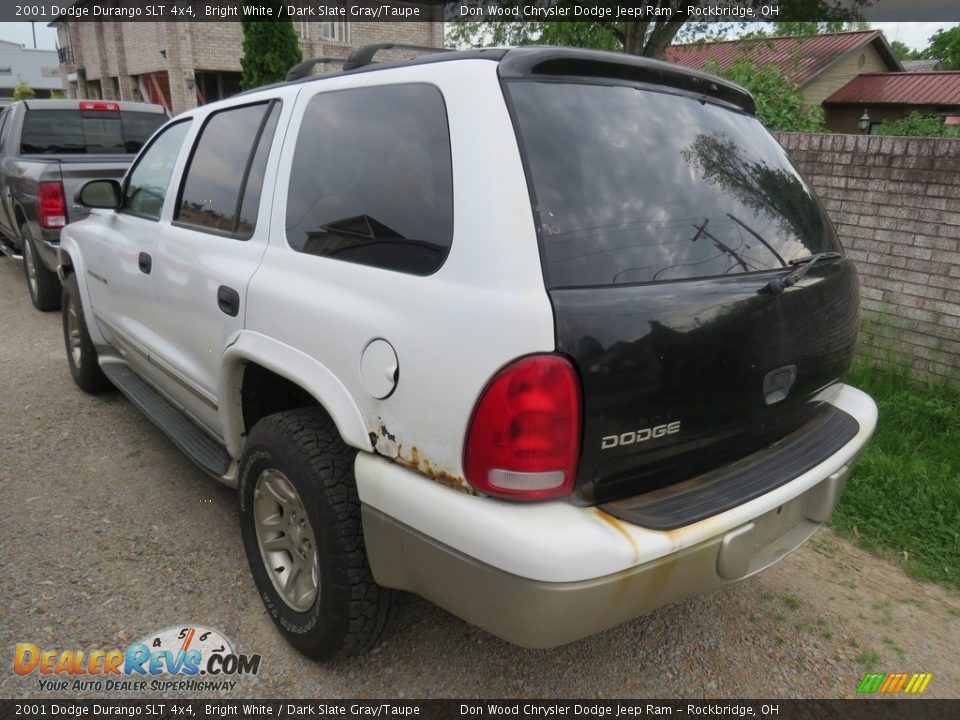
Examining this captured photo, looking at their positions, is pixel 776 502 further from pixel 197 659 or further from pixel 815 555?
pixel 197 659

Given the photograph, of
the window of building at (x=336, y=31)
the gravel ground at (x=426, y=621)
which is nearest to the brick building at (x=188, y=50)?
the window of building at (x=336, y=31)

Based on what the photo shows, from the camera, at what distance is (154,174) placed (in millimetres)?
3432

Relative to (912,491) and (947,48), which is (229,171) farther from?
(947,48)

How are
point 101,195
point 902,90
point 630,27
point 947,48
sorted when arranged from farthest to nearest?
point 947,48 < point 902,90 < point 630,27 < point 101,195

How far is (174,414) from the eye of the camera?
3273 millimetres

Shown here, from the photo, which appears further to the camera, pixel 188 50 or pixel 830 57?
pixel 830 57

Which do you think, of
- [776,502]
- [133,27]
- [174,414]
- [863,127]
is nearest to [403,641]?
[776,502]

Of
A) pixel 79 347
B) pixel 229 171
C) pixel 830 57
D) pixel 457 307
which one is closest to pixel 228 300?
pixel 229 171

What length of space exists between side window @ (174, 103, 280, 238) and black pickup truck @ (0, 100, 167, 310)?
3.15 metres

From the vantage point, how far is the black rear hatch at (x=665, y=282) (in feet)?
5.44

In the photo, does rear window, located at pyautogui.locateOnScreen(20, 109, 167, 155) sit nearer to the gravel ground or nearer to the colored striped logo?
the gravel ground

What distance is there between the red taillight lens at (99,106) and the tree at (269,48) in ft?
28.9

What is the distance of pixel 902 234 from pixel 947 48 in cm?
7099

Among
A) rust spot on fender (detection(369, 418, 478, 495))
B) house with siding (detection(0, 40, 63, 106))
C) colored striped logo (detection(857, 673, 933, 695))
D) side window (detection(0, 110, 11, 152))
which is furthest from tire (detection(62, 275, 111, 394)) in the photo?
house with siding (detection(0, 40, 63, 106))
